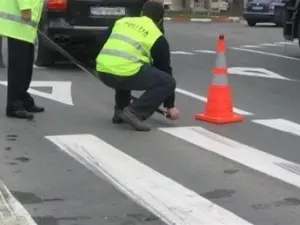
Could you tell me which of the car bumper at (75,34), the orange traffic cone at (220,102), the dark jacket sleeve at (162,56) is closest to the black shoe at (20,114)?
the dark jacket sleeve at (162,56)

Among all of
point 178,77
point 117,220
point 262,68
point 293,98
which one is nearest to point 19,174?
point 117,220

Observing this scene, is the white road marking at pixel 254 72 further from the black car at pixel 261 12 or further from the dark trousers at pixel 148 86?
the black car at pixel 261 12

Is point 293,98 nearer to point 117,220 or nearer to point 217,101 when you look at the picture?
point 217,101

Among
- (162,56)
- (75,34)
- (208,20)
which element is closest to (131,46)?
(162,56)

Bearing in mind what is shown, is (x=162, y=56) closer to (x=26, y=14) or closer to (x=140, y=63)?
(x=140, y=63)

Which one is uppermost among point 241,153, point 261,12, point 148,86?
point 148,86

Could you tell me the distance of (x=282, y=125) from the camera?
28.6ft

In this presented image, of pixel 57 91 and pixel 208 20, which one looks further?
pixel 208 20

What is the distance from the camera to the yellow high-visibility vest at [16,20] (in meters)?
8.52

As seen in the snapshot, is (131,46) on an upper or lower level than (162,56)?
upper

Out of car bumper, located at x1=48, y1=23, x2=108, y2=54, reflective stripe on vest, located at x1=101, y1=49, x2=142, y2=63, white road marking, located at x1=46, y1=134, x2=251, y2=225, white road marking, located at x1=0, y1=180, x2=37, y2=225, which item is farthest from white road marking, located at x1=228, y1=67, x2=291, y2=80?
white road marking, located at x1=0, y1=180, x2=37, y2=225

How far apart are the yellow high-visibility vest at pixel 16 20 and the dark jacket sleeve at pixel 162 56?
4.53 ft

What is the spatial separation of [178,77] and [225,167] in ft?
19.4

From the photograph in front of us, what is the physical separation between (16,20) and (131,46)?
1364mm
